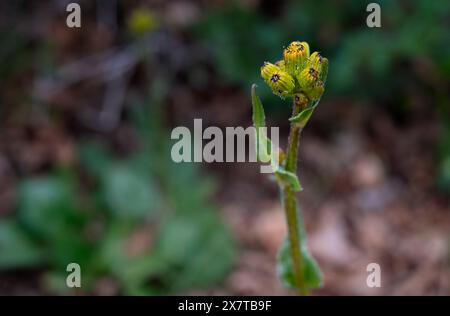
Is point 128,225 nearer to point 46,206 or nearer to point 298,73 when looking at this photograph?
point 46,206

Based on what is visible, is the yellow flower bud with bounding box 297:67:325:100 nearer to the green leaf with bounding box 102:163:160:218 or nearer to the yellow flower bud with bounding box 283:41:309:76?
the yellow flower bud with bounding box 283:41:309:76

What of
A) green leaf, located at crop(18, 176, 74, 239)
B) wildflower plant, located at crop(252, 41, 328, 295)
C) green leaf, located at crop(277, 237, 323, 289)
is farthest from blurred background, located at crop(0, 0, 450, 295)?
wildflower plant, located at crop(252, 41, 328, 295)

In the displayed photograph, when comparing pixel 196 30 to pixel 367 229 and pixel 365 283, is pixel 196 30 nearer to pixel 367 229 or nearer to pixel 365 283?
pixel 367 229

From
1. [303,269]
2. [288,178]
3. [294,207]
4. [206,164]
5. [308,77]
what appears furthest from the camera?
[206,164]

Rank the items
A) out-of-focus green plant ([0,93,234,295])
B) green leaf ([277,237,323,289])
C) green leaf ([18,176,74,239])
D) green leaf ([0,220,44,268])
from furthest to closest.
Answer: green leaf ([18,176,74,239]) → green leaf ([0,220,44,268]) → out-of-focus green plant ([0,93,234,295]) → green leaf ([277,237,323,289])

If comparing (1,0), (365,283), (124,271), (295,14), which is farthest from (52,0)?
(365,283)

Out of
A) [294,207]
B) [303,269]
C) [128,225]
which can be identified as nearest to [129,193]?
[128,225]
